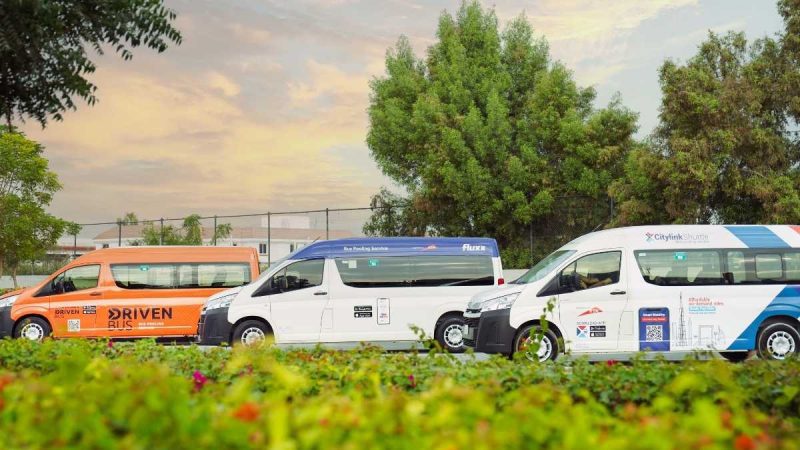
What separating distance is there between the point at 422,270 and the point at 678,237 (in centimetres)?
476

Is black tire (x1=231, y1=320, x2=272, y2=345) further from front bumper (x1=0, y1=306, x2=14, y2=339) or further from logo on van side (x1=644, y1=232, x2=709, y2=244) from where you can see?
logo on van side (x1=644, y1=232, x2=709, y2=244)

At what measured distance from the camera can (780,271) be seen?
14805mm

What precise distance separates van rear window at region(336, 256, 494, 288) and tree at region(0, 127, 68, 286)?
64.1 ft

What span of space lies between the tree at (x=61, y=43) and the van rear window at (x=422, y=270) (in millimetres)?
7662

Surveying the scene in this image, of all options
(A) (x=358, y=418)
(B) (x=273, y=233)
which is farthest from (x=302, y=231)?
(A) (x=358, y=418)

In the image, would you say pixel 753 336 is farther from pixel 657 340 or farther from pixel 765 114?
pixel 765 114

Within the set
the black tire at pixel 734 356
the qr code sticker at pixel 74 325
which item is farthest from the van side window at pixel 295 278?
the black tire at pixel 734 356

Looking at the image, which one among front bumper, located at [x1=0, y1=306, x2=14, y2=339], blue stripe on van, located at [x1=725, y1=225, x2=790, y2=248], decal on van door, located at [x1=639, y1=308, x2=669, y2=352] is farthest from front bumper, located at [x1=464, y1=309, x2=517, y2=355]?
front bumper, located at [x1=0, y1=306, x2=14, y2=339]

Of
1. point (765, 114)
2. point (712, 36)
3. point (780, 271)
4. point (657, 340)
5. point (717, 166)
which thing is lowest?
point (657, 340)

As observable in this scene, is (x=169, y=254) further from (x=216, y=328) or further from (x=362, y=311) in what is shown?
(x=362, y=311)

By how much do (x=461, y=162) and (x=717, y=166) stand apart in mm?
12097

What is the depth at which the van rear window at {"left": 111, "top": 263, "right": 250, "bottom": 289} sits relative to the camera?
60.7 feet

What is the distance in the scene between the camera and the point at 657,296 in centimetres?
1425

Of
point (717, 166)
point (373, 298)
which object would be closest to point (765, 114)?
point (717, 166)
